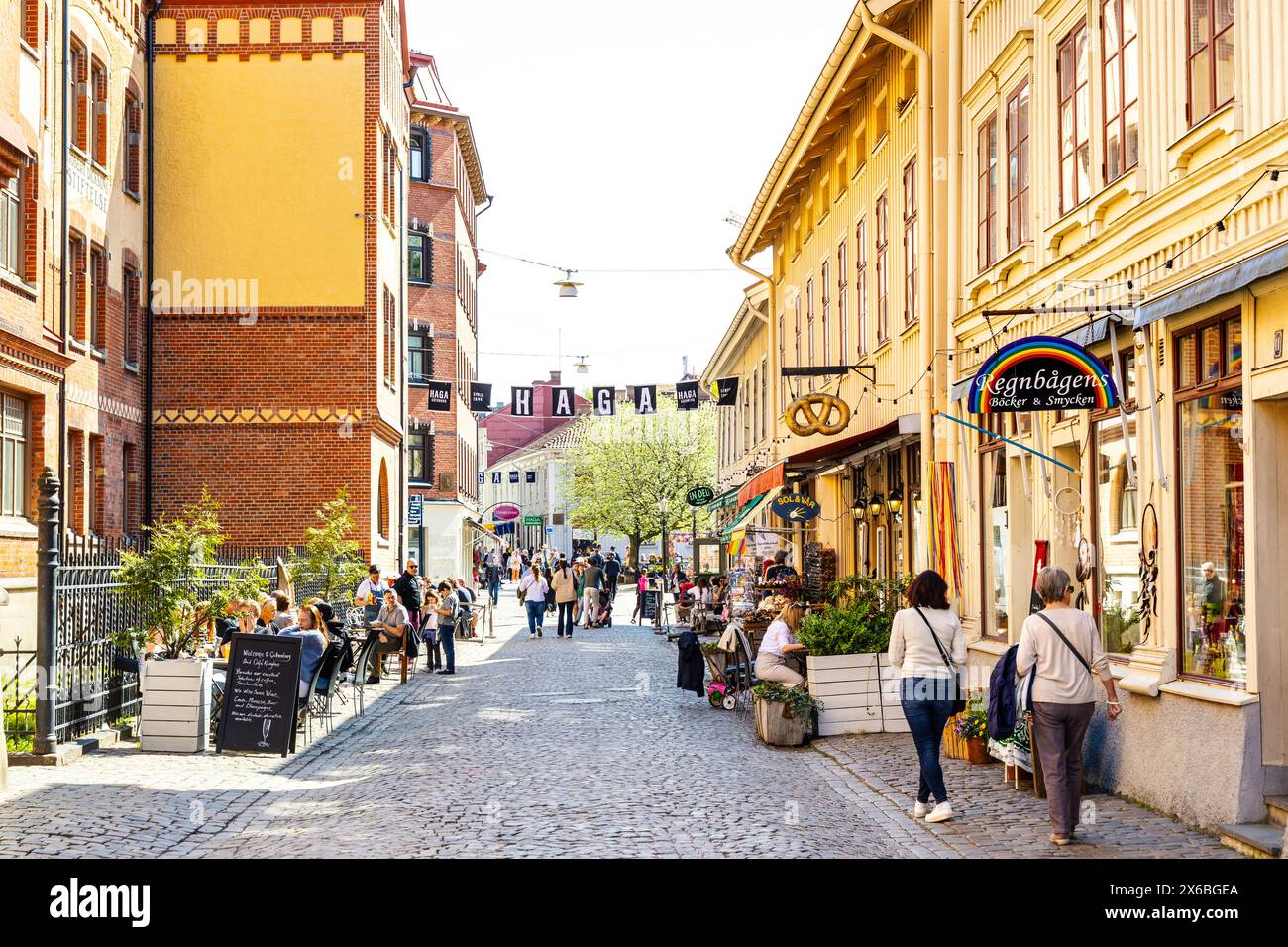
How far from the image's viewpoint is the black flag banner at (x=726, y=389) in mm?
40875

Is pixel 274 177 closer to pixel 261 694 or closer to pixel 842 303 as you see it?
pixel 842 303

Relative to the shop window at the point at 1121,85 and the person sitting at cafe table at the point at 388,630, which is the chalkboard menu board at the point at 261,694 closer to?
the person sitting at cafe table at the point at 388,630

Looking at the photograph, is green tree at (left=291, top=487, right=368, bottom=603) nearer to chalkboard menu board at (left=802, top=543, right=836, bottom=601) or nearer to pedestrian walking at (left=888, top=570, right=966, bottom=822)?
chalkboard menu board at (left=802, top=543, right=836, bottom=601)

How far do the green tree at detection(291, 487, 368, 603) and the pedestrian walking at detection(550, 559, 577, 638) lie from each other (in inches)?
330

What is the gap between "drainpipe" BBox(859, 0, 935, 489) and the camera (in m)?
17.0

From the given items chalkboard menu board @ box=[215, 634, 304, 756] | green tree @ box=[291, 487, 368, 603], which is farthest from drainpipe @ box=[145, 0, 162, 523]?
chalkboard menu board @ box=[215, 634, 304, 756]

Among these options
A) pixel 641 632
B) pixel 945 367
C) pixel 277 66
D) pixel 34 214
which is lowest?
pixel 641 632

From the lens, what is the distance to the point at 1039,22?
45.2ft

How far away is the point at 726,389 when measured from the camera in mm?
41312

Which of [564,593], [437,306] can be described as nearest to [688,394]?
[564,593]

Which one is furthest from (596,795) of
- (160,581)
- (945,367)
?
(945,367)

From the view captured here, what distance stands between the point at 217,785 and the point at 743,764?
4.27 m

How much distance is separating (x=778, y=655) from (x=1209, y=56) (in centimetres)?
781
